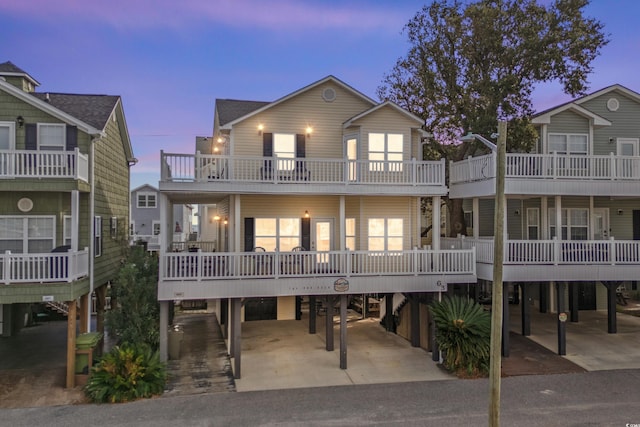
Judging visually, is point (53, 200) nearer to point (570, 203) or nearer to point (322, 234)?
point (322, 234)

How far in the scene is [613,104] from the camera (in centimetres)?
1866

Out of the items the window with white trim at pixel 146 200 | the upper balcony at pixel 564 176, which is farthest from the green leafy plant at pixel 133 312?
the window with white trim at pixel 146 200

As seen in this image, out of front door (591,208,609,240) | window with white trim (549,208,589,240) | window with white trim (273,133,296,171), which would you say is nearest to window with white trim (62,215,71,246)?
window with white trim (273,133,296,171)

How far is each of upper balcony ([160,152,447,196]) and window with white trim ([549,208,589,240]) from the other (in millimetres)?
7294

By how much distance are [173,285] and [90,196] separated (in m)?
4.83

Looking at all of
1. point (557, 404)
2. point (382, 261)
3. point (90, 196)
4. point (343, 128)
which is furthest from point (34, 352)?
point (557, 404)

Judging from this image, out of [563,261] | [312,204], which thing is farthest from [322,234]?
[563,261]

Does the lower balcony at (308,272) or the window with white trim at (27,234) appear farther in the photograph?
the window with white trim at (27,234)

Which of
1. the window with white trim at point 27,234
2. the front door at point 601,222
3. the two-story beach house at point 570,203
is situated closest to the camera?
the window with white trim at point 27,234

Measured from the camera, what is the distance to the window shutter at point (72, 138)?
14461 mm

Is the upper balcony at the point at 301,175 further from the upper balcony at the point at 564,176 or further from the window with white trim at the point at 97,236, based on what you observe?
the window with white trim at the point at 97,236

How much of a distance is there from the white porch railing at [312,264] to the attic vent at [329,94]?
6431mm

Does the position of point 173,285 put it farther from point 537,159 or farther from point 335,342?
point 537,159

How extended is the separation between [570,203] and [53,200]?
20682 mm
